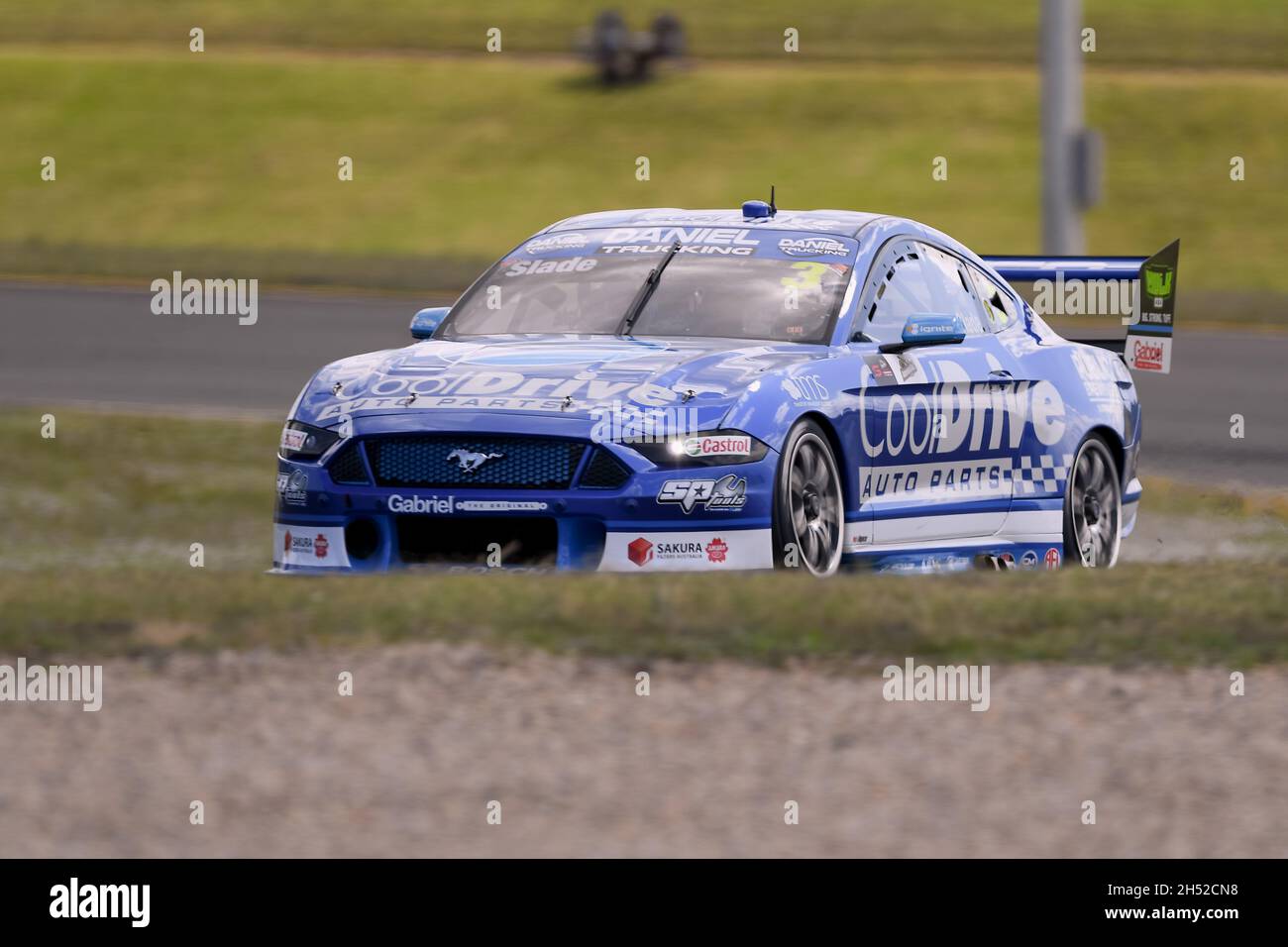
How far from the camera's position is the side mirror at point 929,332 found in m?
8.94

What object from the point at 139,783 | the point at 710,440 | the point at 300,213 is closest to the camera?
the point at 139,783

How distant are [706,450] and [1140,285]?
3.23 meters

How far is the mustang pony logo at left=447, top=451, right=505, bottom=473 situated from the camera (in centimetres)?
798

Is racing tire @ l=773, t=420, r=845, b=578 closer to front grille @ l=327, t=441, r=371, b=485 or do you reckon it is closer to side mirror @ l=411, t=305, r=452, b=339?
front grille @ l=327, t=441, r=371, b=485

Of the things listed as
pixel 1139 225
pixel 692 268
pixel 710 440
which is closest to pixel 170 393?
pixel 692 268

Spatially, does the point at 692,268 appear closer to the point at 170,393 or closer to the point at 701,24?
the point at 170,393

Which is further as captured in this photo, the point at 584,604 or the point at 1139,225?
the point at 1139,225

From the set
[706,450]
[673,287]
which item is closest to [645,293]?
[673,287]

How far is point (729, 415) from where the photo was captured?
26.0 feet

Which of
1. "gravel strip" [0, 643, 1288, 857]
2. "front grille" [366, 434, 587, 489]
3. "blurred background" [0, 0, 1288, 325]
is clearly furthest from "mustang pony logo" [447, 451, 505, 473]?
"blurred background" [0, 0, 1288, 325]

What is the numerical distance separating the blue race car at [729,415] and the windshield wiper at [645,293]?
0.01 meters

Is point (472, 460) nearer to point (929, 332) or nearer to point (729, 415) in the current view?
point (729, 415)

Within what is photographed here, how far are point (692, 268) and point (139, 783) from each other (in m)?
4.53

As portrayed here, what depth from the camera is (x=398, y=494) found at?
805 cm
